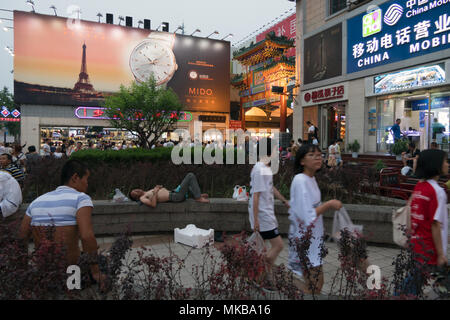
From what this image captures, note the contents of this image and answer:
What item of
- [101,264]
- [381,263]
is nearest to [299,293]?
[101,264]

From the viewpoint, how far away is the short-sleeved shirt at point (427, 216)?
2436 millimetres

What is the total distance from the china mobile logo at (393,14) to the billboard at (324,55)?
3305 mm

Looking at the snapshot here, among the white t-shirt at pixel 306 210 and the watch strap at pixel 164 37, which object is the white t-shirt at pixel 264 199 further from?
the watch strap at pixel 164 37

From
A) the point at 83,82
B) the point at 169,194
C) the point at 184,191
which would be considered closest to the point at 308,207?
the point at 184,191

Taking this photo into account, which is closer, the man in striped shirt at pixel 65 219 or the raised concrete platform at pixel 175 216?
the man in striped shirt at pixel 65 219

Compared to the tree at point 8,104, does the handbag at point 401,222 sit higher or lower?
lower

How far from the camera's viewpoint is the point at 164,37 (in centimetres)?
3152

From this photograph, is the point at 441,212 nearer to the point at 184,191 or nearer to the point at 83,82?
the point at 184,191

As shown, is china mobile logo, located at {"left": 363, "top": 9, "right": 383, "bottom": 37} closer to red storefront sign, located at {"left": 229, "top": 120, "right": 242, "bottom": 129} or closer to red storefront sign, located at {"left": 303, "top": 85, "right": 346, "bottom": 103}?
red storefront sign, located at {"left": 303, "top": 85, "right": 346, "bottom": 103}

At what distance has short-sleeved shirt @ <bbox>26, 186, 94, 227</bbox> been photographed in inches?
98.1

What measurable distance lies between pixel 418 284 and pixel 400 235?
0.58 meters

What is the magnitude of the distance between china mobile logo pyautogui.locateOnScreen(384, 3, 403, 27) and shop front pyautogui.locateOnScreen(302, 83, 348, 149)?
397 centimetres

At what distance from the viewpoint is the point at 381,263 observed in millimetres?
4625

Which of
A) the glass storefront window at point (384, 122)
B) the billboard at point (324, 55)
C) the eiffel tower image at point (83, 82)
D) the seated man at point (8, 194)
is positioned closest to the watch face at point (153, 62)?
the eiffel tower image at point (83, 82)
